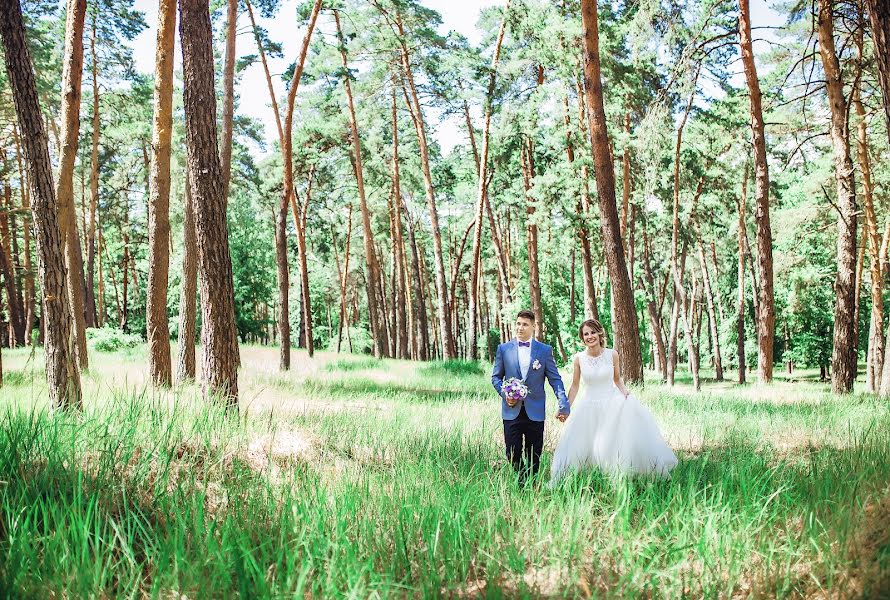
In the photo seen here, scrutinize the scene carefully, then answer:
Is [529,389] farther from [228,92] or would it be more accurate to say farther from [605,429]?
[228,92]

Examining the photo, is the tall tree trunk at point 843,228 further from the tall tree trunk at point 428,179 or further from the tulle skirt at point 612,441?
the tall tree trunk at point 428,179

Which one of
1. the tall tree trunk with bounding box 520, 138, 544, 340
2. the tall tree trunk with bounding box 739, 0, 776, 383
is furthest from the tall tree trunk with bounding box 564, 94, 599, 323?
the tall tree trunk with bounding box 739, 0, 776, 383

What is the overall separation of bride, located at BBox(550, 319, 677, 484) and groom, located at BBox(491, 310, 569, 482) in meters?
0.24

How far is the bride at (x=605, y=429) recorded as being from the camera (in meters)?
4.82

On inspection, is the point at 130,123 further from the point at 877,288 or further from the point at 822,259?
the point at 822,259

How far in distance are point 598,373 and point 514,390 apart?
3.20ft

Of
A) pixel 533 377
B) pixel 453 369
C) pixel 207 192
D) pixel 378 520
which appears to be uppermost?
pixel 207 192

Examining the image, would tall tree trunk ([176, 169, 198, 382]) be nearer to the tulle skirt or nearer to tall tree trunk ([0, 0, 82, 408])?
tall tree trunk ([0, 0, 82, 408])

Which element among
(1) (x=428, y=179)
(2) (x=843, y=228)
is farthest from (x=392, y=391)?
(1) (x=428, y=179)

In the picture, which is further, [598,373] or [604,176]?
[604,176]

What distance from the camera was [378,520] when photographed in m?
3.41

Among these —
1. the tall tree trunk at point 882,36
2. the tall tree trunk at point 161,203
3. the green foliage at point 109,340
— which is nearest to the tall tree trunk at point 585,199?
the tall tree trunk at point 161,203

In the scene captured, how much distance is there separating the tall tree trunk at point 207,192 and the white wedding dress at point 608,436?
396 cm

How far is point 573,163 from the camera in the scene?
56.2ft
